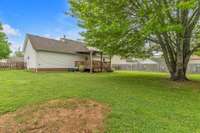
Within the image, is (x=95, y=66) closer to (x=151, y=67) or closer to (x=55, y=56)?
(x=55, y=56)

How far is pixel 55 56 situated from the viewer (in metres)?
25.3

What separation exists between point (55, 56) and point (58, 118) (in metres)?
19.9

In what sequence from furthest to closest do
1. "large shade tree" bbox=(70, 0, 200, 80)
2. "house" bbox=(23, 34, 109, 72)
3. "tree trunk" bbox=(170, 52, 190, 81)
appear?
"house" bbox=(23, 34, 109, 72) → "tree trunk" bbox=(170, 52, 190, 81) → "large shade tree" bbox=(70, 0, 200, 80)

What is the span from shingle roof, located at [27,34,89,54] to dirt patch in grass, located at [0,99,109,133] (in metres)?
17.4

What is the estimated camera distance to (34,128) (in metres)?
5.48

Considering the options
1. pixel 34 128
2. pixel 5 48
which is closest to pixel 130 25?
pixel 34 128

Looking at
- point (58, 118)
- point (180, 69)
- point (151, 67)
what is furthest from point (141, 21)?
point (151, 67)

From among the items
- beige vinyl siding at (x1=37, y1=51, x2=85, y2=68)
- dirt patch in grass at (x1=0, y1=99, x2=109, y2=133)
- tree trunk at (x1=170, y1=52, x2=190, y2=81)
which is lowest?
dirt patch in grass at (x1=0, y1=99, x2=109, y2=133)

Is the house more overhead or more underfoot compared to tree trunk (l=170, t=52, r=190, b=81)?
more overhead

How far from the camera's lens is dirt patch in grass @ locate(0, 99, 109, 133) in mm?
5398

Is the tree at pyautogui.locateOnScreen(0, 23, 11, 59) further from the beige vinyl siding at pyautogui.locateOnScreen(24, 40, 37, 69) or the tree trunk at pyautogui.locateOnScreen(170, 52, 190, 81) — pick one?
the tree trunk at pyautogui.locateOnScreen(170, 52, 190, 81)

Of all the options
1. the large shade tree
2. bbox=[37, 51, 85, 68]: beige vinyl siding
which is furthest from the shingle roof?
the large shade tree

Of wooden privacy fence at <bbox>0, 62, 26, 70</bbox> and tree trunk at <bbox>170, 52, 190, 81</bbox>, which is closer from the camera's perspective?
tree trunk at <bbox>170, 52, 190, 81</bbox>

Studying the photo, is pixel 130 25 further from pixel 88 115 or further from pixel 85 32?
pixel 88 115
